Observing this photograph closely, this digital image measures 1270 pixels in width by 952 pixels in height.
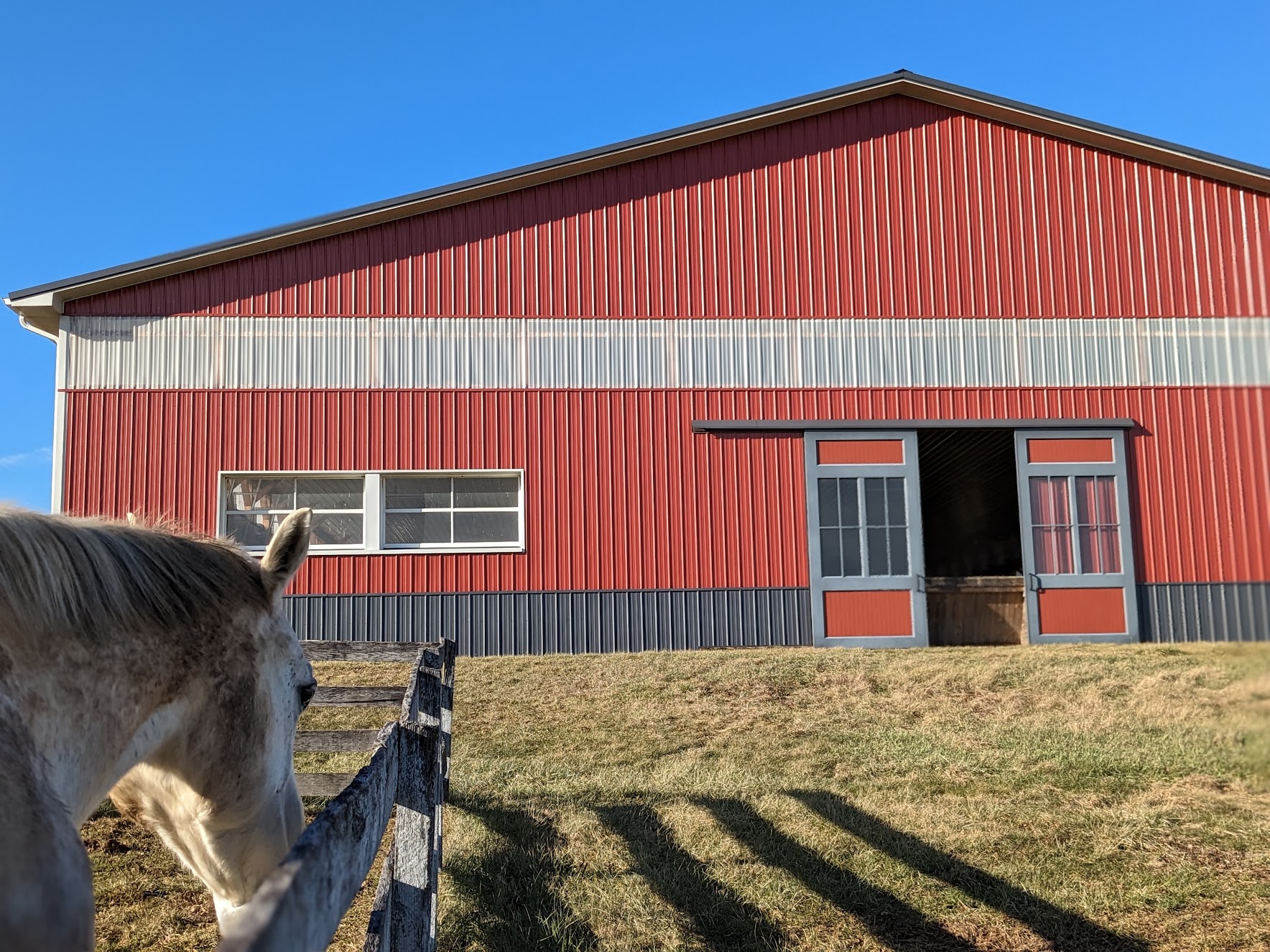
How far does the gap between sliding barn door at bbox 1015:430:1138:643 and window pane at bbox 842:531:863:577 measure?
223 cm

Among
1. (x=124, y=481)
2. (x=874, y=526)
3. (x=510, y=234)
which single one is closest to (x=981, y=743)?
(x=874, y=526)

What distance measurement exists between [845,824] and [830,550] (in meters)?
7.29

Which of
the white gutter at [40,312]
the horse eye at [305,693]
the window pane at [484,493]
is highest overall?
the white gutter at [40,312]

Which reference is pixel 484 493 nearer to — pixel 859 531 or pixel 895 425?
pixel 859 531

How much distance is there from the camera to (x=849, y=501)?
12391 millimetres

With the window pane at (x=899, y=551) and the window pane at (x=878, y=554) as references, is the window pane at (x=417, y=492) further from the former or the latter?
the window pane at (x=899, y=551)

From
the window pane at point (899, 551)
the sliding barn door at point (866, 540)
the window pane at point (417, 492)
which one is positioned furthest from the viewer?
the window pane at point (899, 551)

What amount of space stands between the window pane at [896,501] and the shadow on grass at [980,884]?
716cm

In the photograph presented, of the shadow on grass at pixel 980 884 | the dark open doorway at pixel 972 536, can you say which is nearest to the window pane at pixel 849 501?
the dark open doorway at pixel 972 536

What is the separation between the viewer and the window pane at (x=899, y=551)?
12.3 m

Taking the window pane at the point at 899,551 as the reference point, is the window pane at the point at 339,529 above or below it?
above

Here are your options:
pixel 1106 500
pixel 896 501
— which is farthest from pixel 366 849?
pixel 1106 500

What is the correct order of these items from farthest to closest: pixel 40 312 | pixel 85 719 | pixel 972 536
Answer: pixel 972 536 < pixel 40 312 < pixel 85 719

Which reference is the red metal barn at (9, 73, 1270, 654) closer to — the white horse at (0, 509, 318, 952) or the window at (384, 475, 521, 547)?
the window at (384, 475, 521, 547)
